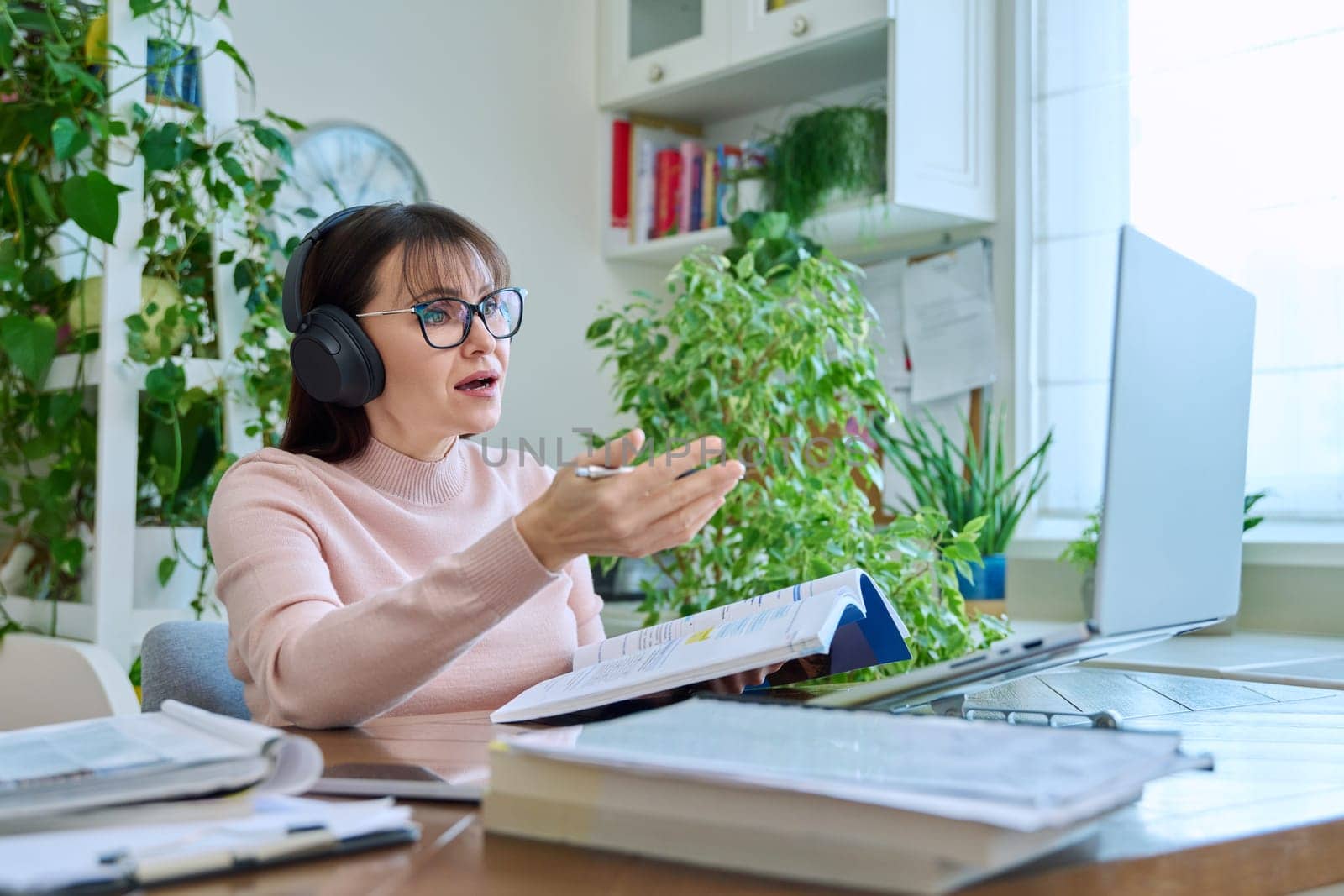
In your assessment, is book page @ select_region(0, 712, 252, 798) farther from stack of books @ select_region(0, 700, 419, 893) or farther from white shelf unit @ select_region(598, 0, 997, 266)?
white shelf unit @ select_region(598, 0, 997, 266)

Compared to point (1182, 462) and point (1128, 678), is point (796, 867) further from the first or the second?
point (1128, 678)

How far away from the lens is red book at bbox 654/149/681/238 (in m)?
3.26

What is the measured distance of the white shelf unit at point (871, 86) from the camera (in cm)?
262

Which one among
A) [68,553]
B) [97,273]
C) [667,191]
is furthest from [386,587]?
[667,191]

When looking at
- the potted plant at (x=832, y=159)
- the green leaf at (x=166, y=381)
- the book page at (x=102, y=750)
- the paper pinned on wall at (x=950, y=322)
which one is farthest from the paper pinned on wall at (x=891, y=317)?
the book page at (x=102, y=750)

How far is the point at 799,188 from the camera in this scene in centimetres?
279

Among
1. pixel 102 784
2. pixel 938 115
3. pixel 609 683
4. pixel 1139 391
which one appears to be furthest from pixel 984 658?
pixel 938 115

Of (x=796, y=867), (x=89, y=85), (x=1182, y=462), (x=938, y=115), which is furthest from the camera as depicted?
(x=938, y=115)

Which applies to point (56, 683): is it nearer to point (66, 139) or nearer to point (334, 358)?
point (66, 139)

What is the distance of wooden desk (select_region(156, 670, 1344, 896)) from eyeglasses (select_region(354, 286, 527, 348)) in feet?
1.76

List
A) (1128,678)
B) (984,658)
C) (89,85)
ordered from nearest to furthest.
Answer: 1. (984,658)
2. (1128,678)
3. (89,85)

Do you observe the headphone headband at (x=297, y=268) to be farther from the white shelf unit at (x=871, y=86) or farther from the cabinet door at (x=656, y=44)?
the cabinet door at (x=656, y=44)

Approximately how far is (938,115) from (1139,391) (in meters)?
2.11

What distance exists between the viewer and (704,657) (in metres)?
0.81
